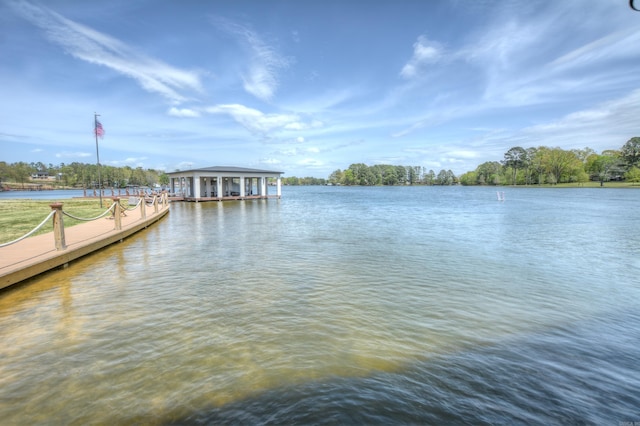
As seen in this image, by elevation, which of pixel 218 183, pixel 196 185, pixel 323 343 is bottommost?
pixel 323 343

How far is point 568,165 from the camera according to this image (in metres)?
99.6

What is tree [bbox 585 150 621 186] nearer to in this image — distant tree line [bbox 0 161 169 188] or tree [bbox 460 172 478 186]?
tree [bbox 460 172 478 186]

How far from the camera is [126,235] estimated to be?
13.5 m

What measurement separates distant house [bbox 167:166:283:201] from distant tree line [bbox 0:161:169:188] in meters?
84.8

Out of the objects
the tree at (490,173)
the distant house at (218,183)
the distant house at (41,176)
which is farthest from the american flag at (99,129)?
the distant house at (41,176)

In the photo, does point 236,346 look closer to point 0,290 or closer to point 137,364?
point 137,364

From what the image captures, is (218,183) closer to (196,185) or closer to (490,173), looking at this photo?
(196,185)

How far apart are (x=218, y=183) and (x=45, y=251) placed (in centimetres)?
3259

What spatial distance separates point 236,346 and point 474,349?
3.36 metres

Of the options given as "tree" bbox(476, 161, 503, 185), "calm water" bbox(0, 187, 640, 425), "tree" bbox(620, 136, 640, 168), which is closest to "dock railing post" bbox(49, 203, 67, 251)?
"calm water" bbox(0, 187, 640, 425)

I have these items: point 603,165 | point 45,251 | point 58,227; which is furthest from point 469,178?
point 45,251

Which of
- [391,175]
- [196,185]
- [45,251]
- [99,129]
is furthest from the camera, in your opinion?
[391,175]

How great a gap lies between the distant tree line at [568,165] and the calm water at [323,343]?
116 meters

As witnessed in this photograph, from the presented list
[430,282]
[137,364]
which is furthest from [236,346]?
[430,282]
